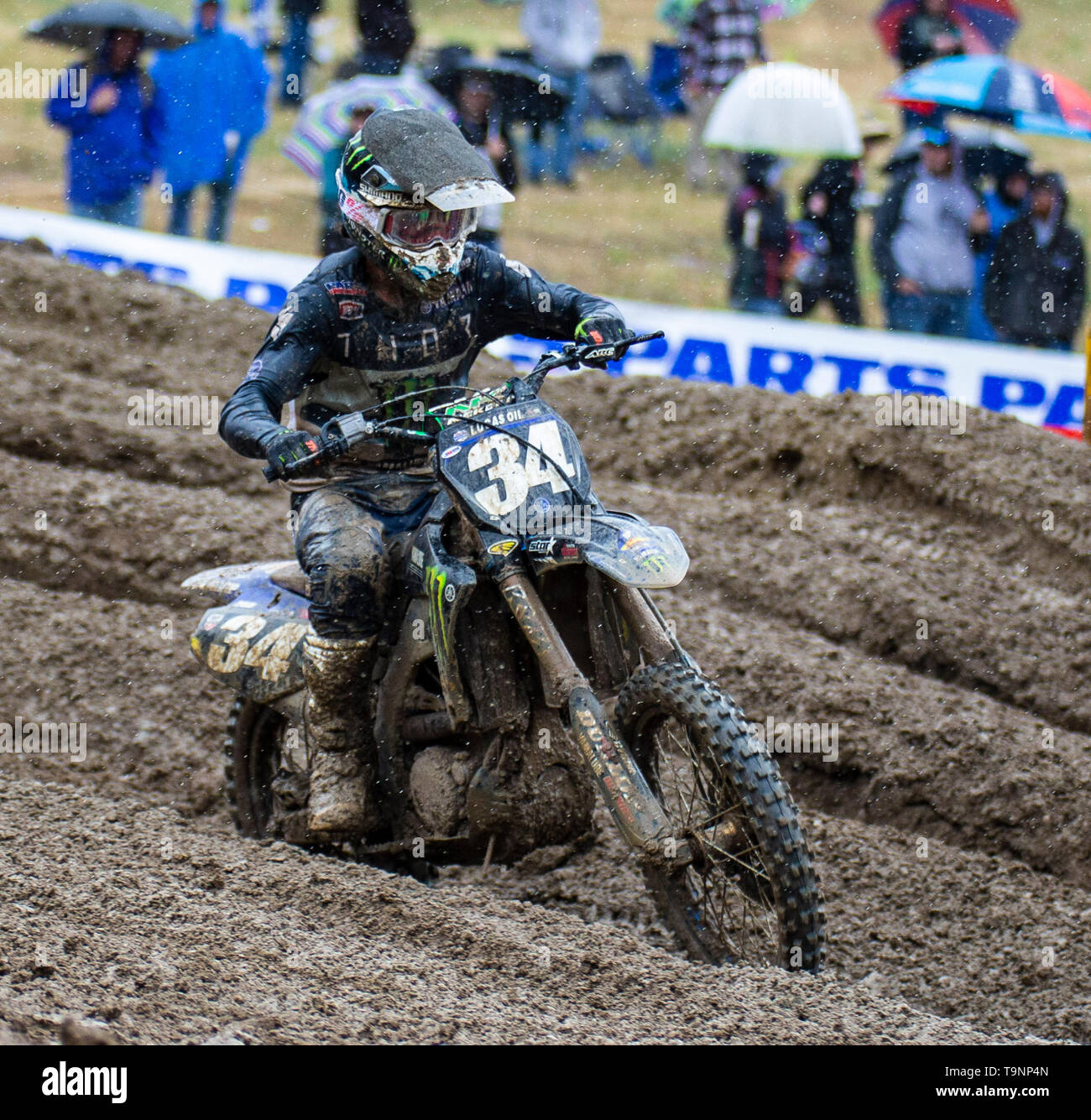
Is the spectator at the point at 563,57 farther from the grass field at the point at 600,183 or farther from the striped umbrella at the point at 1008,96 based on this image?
the striped umbrella at the point at 1008,96

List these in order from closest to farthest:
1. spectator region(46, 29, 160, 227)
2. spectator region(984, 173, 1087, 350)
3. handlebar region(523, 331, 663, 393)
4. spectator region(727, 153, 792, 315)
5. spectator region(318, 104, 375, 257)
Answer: handlebar region(523, 331, 663, 393) → spectator region(318, 104, 375, 257) → spectator region(984, 173, 1087, 350) → spectator region(46, 29, 160, 227) → spectator region(727, 153, 792, 315)

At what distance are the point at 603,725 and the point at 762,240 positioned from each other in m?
8.35

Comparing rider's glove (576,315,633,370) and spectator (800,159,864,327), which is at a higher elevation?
spectator (800,159,864,327)

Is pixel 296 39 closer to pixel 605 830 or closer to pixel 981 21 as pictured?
pixel 981 21

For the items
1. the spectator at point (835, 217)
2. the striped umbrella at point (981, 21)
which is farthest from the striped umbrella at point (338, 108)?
the striped umbrella at point (981, 21)

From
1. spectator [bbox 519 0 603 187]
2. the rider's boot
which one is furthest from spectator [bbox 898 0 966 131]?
the rider's boot

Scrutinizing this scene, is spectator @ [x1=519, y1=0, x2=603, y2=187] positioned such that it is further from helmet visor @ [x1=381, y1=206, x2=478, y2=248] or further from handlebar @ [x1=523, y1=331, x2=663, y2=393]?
handlebar @ [x1=523, y1=331, x2=663, y2=393]

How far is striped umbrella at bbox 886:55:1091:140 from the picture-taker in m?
11.2

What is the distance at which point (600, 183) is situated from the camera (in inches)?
696

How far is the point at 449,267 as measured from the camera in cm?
497

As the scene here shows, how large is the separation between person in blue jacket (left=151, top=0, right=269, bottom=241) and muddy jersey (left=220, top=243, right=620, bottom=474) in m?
7.63

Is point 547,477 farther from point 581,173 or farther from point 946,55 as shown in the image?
point 581,173

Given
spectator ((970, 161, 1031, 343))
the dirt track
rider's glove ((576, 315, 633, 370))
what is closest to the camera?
the dirt track
